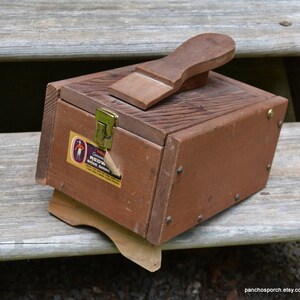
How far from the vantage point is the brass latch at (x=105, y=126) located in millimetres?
1305

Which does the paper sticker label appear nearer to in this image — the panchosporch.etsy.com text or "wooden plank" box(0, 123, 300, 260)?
"wooden plank" box(0, 123, 300, 260)

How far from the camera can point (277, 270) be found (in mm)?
2045

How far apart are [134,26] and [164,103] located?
2.09 feet

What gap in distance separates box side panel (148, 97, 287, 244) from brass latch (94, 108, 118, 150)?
113 millimetres

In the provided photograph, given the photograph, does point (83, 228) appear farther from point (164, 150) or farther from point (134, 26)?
point (134, 26)

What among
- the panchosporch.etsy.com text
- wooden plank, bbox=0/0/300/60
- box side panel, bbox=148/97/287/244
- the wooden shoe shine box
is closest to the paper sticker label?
the wooden shoe shine box

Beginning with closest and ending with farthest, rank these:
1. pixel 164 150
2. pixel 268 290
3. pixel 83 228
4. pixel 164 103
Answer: pixel 164 150
pixel 164 103
pixel 83 228
pixel 268 290

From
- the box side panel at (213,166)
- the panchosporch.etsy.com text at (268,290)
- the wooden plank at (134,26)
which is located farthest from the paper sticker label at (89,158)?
the panchosporch.etsy.com text at (268,290)

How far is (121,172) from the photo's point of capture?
4.34 ft

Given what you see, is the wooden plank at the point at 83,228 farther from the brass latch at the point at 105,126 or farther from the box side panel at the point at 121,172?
the brass latch at the point at 105,126

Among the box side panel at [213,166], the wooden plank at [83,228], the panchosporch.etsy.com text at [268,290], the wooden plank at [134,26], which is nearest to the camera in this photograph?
the box side panel at [213,166]

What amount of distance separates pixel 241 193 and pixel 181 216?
0.74 feet

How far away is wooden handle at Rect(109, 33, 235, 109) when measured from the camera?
1339mm

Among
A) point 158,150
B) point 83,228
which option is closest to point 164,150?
point 158,150
